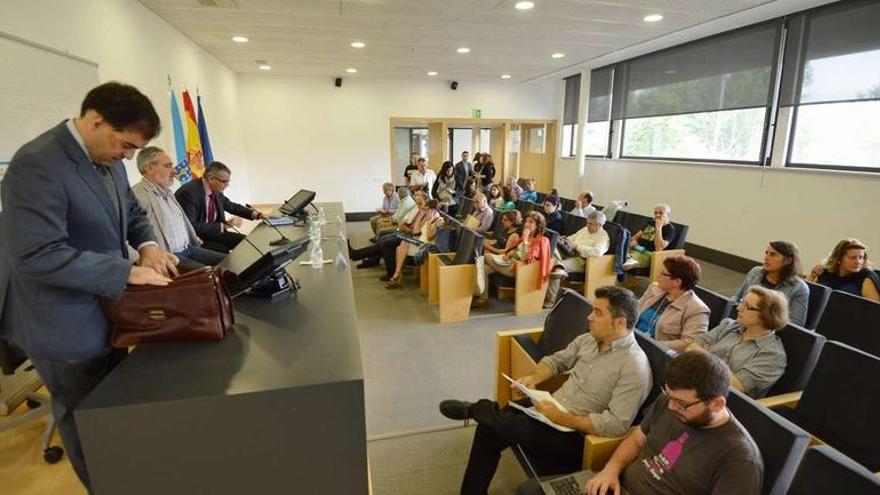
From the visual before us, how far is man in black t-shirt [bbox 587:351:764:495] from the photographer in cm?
128

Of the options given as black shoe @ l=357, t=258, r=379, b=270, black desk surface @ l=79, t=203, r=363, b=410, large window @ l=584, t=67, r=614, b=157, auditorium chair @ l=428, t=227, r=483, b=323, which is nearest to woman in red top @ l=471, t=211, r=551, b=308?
auditorium chair @ l=428, t=227, r=483, b=323

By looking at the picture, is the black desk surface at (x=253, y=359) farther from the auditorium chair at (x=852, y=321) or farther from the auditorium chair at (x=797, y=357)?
the auditorium chair at (x=852, y=321)

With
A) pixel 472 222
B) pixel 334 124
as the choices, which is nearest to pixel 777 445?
pixel 472 222

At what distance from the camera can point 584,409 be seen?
1.87 m

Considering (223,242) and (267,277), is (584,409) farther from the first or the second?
(223,242)

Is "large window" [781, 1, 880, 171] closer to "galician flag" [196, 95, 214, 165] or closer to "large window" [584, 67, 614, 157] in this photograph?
"large window" [584, 67, 614, 157]

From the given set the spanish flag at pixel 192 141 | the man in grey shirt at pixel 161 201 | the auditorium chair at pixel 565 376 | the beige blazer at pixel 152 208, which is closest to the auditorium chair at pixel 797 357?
the auditorium chair at pixel 565 376

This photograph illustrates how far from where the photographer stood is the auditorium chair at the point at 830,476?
1062 mm

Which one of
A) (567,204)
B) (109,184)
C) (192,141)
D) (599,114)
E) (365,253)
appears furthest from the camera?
(599,114)

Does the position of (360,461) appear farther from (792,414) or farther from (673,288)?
(673,288)

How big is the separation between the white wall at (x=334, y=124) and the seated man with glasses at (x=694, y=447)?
8.70 m

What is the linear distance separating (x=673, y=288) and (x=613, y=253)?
2.11 meters

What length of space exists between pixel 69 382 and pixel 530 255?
3435 millimetres

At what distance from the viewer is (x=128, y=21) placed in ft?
12.8
